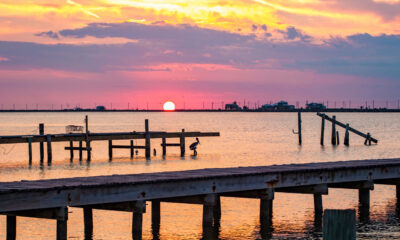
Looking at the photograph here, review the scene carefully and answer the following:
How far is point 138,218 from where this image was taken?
63.7ft

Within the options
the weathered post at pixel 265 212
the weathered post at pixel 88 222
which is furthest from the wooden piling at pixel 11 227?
the weathered post at pixel 265 212

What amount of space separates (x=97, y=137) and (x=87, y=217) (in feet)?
101

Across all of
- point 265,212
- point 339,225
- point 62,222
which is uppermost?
point 339,225

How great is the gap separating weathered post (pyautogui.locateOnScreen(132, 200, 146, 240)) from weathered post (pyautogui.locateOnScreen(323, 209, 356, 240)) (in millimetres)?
11179

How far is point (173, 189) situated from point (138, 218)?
1325 millimetres

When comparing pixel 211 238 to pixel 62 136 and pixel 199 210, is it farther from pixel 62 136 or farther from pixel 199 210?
pixel 62 136

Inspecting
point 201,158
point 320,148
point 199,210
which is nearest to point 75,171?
point 201,158

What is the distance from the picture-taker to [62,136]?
49719mm

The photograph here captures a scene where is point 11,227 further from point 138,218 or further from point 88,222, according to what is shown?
→ point 138,218

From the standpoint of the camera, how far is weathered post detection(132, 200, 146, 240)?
61.0ft

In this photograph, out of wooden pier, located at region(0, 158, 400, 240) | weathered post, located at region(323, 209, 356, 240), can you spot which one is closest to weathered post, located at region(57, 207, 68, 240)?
wooden pier, located at region(0, 158, 400, 240)

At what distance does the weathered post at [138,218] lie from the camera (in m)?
18.6

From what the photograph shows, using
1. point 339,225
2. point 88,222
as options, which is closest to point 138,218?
point 88,222

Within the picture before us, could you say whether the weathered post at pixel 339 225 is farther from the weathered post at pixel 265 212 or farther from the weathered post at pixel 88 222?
the weathered post at pixel 88 222
